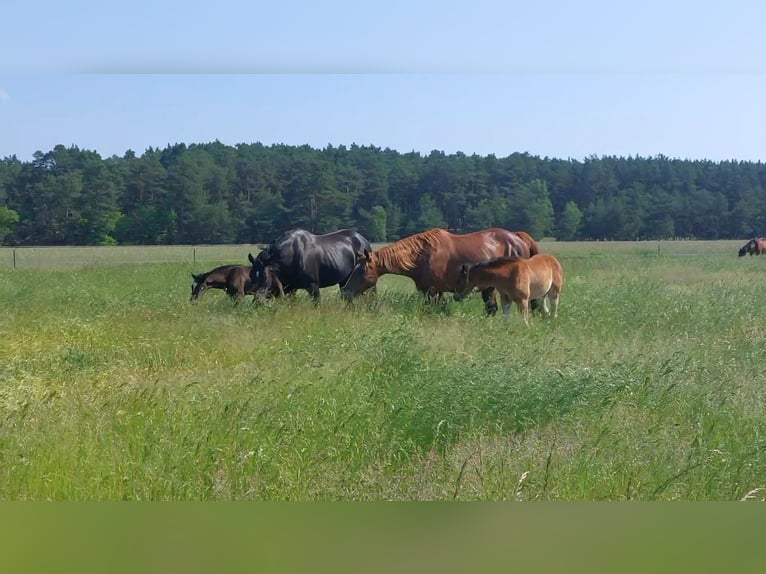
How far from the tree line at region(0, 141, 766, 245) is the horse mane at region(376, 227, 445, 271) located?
3.03 meters

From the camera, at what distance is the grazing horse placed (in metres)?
11.7

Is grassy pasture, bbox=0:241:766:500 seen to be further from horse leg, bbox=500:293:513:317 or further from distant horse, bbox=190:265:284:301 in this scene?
distant horse, bbox=190:265:284:301

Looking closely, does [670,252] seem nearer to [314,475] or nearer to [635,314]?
[635,314]

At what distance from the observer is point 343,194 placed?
22.7 ft

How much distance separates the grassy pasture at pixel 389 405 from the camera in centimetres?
409

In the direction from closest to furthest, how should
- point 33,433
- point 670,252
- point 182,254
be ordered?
point 33,433 < point 182,254 < point 670,252

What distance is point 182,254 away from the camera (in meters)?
8.07

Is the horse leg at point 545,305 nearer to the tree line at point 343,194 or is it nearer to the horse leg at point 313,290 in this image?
the tree line at point 343,194

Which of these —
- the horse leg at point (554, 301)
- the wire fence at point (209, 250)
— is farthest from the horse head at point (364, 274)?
the horse leg at point (554, 301)

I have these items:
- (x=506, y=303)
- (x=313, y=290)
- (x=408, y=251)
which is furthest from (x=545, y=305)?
(x=313, y=290)

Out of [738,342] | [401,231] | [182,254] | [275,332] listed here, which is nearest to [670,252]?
[738,342]

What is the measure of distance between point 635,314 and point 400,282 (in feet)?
20.0

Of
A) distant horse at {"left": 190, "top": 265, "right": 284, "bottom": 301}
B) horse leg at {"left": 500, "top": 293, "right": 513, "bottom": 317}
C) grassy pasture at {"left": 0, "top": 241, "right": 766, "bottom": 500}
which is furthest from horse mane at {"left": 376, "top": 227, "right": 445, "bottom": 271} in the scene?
distant horse at {"left": 190, "top": 265, "right": 284, "bottom": 301}

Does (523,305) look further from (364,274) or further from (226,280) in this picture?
(226,280)
